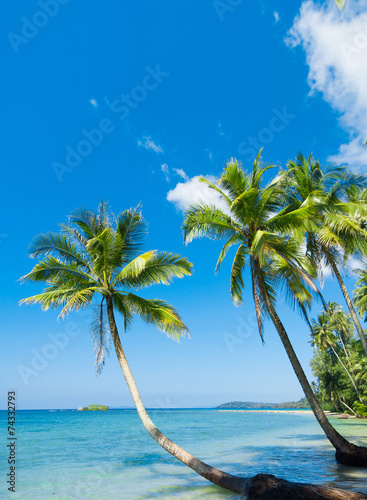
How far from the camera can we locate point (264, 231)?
11.0 meters

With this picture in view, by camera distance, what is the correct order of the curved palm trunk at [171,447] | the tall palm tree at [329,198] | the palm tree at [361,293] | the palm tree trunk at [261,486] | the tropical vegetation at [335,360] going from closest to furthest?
the palm tree trunk at [261,486] < the curved palm trunk at [171,447] < the tall palm tree at [329,198] < the palm tree at [361,293] < the tropical vegetation at [335,360]

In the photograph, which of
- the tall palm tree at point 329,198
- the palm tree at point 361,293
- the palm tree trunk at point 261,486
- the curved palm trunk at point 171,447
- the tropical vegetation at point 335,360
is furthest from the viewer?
the tropical vegetation at point 335,360

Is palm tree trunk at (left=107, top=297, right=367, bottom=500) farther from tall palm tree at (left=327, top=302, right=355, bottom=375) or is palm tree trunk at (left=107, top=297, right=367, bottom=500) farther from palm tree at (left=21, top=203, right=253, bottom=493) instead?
tall palm tree at (left=327, top=302, right=355, bottom=375)

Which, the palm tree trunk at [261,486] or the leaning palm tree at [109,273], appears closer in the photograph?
the palm tree trunk at [261,486]

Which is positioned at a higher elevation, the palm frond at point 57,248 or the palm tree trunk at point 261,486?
the palm frond at point 57,248

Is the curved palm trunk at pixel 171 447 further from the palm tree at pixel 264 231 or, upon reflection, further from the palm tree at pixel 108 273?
the palm tree at pixel 264 231

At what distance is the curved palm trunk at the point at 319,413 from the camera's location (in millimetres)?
10258

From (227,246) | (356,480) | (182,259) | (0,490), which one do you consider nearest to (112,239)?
(182,259)

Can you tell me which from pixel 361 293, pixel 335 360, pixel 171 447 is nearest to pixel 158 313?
pixel 171 447

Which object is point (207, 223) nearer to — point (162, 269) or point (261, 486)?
point (162, 269)

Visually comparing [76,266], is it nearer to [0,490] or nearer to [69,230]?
[69,230]

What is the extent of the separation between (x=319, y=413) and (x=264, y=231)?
217 inches

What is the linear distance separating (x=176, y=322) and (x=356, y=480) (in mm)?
5726

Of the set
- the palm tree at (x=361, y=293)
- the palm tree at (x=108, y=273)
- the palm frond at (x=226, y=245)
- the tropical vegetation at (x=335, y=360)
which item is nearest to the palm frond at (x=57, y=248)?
the palm tree at (x=108, y=273)
